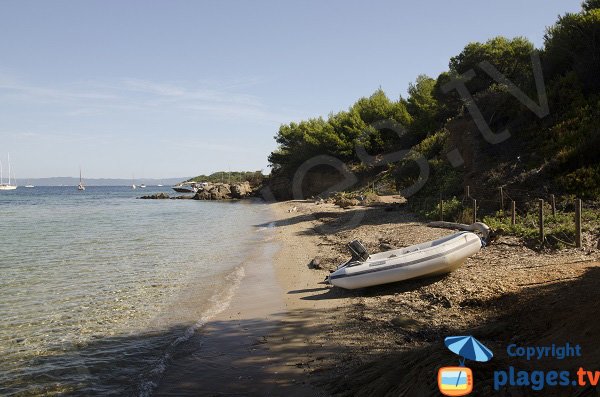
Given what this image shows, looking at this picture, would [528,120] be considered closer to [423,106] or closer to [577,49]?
[577,49]

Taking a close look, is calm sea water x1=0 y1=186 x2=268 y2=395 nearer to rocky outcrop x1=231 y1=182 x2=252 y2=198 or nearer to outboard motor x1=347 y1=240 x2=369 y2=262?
outboard motor x1=347 y1=240 x2=369 y2=262

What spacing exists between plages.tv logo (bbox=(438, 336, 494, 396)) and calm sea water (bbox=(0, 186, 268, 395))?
413 centimetres

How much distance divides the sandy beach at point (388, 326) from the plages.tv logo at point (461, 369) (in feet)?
0.95

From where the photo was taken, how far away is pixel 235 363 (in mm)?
6535

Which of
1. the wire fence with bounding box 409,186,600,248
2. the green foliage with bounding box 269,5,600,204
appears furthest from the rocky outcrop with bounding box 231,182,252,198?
the wire fence with bounding box 409,186,600,248

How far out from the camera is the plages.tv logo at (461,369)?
127 inches

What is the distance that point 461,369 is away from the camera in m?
3.60

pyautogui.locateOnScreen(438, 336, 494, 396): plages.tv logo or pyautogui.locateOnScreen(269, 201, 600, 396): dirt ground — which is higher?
pyautogui.locateOnScreen(438, 336, 494, 396): plages.tv logo

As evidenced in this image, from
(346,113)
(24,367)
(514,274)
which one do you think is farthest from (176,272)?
(346,113)

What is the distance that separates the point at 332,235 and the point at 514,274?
1105 centimetres

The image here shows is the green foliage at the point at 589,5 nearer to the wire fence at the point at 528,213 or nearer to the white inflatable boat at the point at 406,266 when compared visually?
the wire fence at the point at 528,213

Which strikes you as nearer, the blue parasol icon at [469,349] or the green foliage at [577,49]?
the blue parasol icon at [469,349]

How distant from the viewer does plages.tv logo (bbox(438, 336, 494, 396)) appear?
323 cm

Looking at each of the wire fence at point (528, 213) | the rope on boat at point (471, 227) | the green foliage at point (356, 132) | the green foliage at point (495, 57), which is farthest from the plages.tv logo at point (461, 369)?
the green foliage at point (356, 132)
